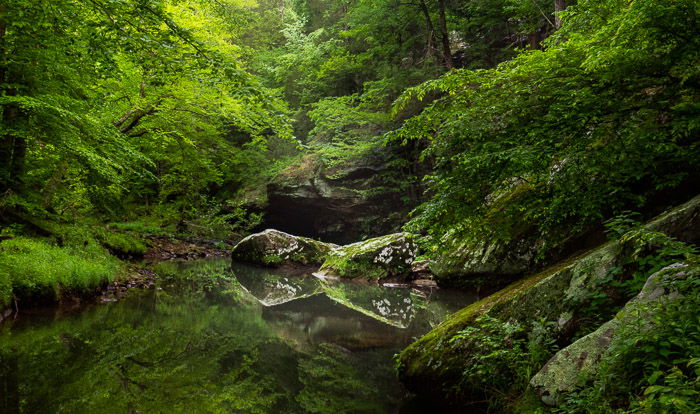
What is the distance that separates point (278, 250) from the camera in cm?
1570

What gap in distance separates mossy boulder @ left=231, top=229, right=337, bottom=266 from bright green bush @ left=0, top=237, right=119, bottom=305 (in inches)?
298

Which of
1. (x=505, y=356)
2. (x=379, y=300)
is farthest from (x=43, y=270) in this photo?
(x=505, y=356)

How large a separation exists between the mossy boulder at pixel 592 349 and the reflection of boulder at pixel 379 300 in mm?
4242

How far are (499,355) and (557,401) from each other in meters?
0.83

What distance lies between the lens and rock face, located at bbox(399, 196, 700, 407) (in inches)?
123

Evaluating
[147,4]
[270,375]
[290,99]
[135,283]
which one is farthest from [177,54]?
[290,99]

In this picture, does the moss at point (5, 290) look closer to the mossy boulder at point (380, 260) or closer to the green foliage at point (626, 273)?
the green foliage at point (626, 273)

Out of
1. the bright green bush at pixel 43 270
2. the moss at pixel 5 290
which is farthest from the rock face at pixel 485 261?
the moss at pixel 5 290

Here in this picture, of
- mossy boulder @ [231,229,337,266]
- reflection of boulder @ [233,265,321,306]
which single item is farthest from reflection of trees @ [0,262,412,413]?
mossy boulder @ [231,229,337,266]

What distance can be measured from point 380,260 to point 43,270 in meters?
8.92

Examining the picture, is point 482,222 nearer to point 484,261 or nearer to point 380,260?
point 484,261

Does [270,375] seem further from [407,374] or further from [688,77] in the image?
[688,77]

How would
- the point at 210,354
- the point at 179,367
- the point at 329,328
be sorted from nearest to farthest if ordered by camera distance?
the point at 179,367 < the point at 210,354 < the point at 329,328

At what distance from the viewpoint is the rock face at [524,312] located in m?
3.13
